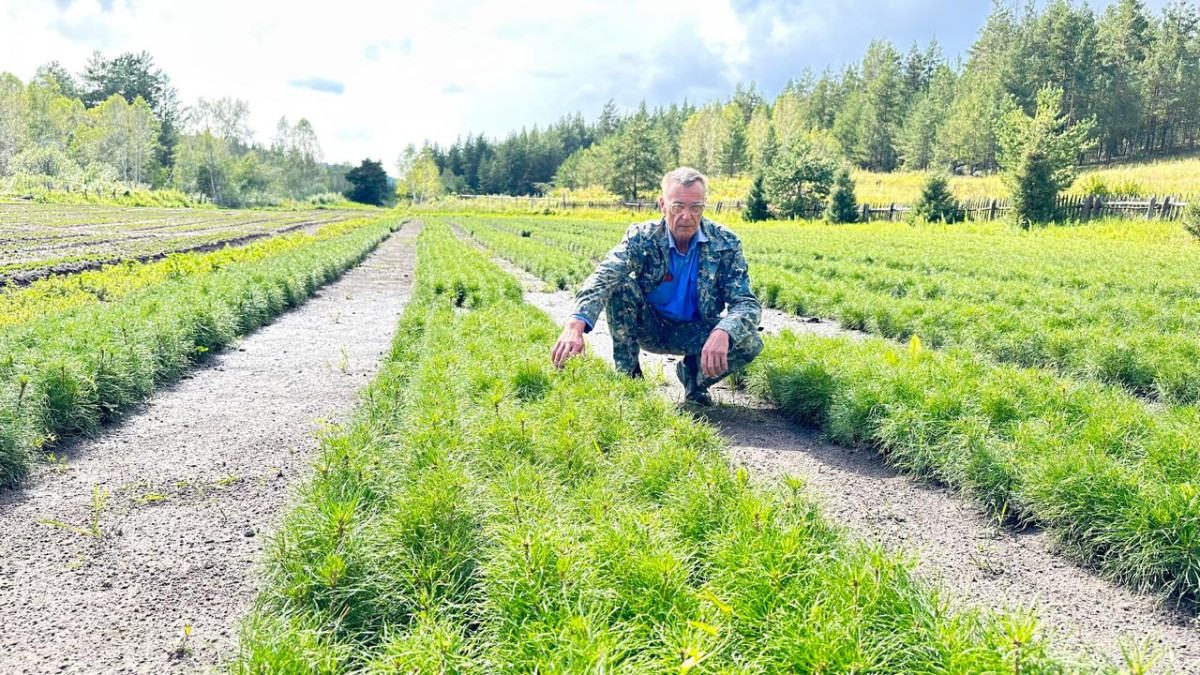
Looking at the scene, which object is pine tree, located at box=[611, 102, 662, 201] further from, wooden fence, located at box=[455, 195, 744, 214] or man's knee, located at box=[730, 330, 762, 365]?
man's knee, located at box=[730, 330, 762, 365]

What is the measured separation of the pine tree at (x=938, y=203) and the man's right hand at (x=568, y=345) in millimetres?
32281

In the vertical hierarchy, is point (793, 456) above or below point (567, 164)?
below

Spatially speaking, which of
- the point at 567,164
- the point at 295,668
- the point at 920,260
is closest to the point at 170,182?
the point at 567,164

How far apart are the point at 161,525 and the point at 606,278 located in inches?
122

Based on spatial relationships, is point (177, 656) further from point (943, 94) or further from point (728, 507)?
point (943, 94)

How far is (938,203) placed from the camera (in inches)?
1244

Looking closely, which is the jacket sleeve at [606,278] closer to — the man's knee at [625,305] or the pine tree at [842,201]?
the man's knee at [625,305]

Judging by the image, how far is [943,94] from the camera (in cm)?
8344

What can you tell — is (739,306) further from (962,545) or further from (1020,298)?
(1020,298)

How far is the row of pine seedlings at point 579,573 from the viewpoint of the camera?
206cm

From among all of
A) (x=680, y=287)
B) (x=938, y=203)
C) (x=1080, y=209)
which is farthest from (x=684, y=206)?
(x=938, y=203)

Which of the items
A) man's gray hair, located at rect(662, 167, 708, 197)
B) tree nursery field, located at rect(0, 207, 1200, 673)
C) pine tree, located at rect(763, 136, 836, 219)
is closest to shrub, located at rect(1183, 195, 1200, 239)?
tree nursery field, located at rect(0, 207, 1200, 673)

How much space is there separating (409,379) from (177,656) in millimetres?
3238

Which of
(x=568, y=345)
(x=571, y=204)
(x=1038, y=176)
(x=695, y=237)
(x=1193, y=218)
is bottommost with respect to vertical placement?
(x=568, y=345)
